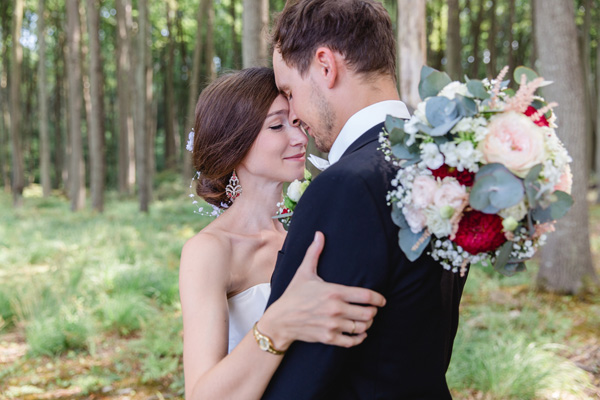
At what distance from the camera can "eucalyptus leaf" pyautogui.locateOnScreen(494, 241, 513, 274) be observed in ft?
4.93

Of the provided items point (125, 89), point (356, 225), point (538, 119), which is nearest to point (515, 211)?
point (538, 119)

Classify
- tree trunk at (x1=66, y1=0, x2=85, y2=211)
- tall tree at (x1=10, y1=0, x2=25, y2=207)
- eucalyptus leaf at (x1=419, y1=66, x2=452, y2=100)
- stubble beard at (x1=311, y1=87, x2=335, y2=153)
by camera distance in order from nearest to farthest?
eucalyptus leaf at (x1=419, y1=66, x2=452, y2=100) < stubble beard at (x1=311, y1=87, x2=335, y2=153) < tree trunk at (x1=66, y1=0, x2=85, y2=211) < tall tree at (x1=10, y1=0, x2=25, y2=207)

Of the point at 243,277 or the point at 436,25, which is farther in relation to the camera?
the point at 436,25

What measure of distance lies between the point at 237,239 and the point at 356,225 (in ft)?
4.02

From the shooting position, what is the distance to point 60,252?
9922 millimetres

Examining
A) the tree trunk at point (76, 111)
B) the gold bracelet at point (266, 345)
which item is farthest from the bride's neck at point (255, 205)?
the tree trunk at point (76, 111)

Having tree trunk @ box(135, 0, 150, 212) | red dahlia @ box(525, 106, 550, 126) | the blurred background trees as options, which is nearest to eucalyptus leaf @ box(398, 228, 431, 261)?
red dahlia @ box(525, 106, 550, 126)

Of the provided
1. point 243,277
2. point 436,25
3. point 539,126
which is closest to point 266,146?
point 243,277

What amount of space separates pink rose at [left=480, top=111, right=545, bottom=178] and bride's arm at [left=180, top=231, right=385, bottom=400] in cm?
49

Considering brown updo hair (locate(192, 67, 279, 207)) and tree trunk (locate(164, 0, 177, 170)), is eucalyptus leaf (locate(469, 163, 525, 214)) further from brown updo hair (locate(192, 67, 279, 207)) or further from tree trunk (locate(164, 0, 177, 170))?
tree trunk (locate(164, 0, 177, 170))

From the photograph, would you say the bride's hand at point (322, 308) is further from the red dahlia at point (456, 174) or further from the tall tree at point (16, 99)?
the tall tree at point (16, 99)

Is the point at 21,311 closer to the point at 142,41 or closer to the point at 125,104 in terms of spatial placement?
the point at 142,41

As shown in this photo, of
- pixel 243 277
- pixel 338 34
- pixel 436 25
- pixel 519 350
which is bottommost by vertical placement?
pixel 519 350

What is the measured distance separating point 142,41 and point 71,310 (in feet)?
39.4
